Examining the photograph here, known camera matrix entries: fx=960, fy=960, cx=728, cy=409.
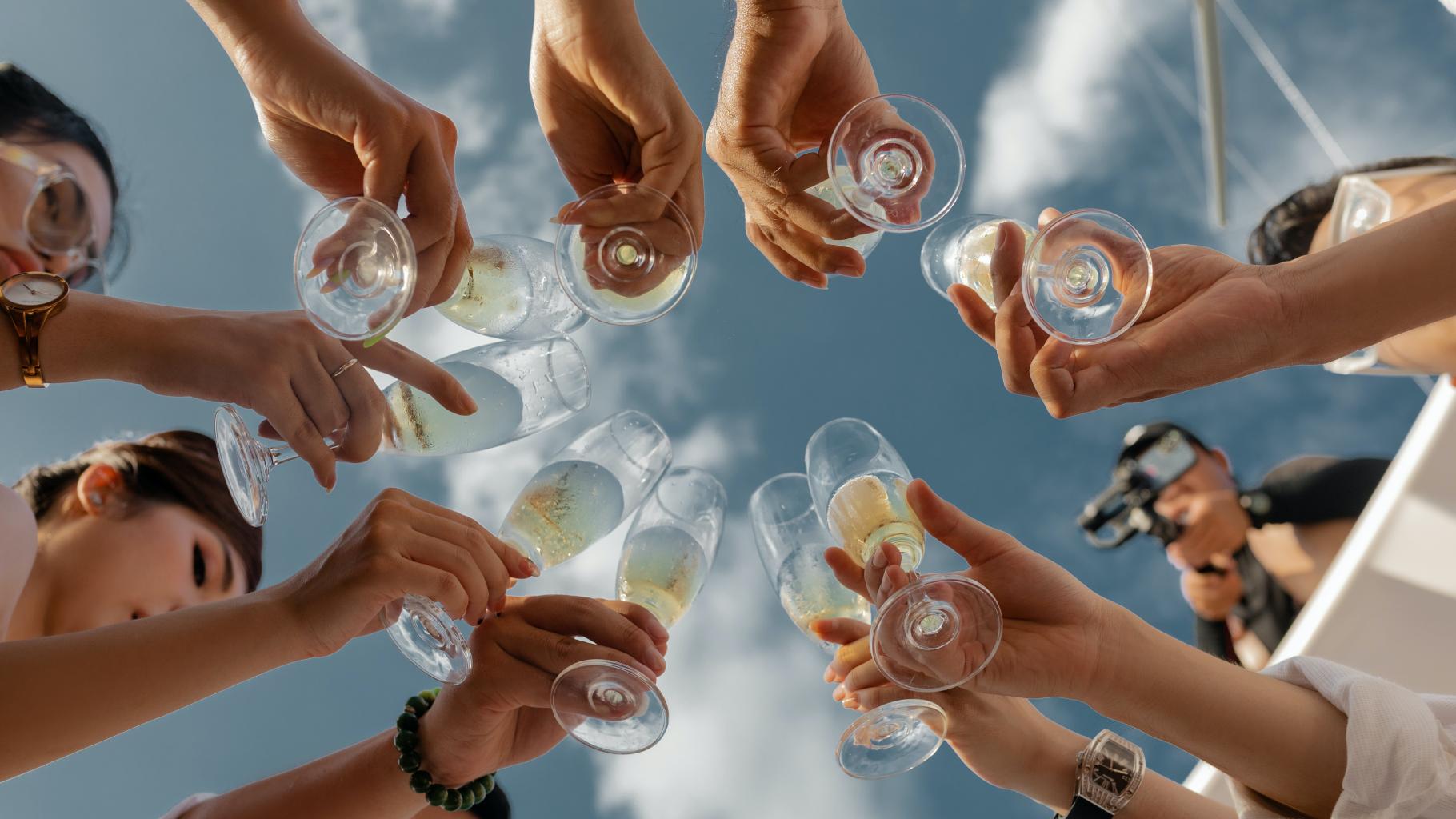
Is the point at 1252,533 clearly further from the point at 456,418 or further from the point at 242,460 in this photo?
the point at 242,460

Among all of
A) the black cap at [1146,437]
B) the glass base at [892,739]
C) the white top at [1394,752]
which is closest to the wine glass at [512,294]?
the glass base at [892,739]

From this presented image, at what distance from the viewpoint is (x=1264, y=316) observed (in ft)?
5.40

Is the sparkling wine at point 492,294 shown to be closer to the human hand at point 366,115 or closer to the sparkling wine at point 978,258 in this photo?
the human hand at point 366,115

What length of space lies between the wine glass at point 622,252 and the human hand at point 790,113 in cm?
31

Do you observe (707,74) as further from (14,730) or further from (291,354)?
(14,730)

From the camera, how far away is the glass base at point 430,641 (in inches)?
67.2

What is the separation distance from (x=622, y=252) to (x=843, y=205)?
0.45 metres

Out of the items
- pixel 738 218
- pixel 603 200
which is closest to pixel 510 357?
pixel 603 200

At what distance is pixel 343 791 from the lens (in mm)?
2127

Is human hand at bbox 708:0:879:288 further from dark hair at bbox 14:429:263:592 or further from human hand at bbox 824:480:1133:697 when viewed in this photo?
dark hair at bbox 14:429:263:592

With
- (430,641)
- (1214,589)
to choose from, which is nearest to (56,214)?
(430,641)

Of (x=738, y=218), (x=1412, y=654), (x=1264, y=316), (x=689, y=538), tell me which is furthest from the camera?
(x=1412, y=654)

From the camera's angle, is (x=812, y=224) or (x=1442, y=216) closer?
(x=1442, y=216)

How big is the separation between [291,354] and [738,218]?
50.9 inches
